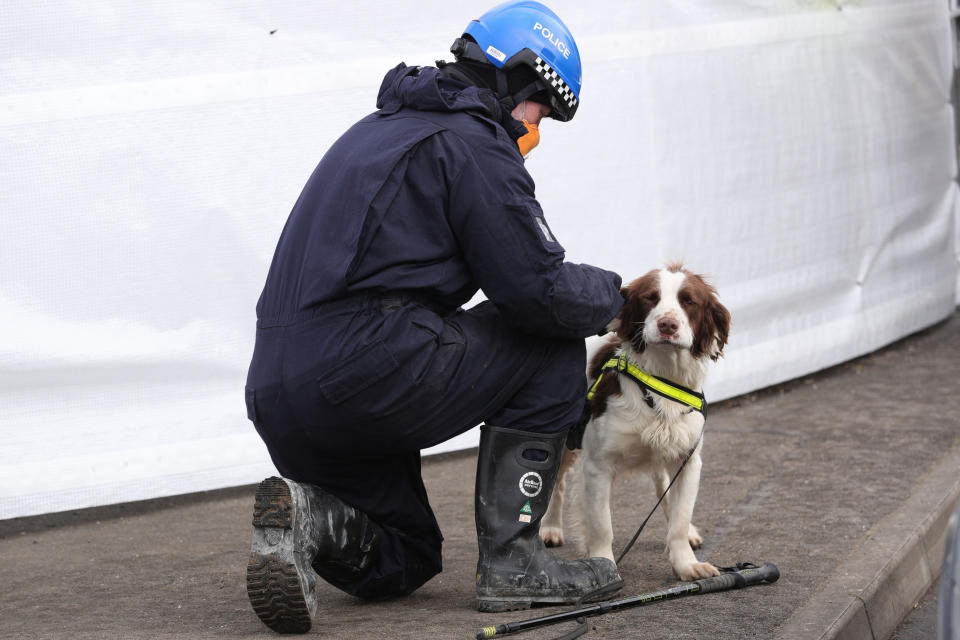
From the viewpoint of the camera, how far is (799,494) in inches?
187

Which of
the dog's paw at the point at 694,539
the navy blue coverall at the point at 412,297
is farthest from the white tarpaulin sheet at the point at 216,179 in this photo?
the dog's paw at the point at 694,539

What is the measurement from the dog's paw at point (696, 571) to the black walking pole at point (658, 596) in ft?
0.27

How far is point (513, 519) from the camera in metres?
3.28

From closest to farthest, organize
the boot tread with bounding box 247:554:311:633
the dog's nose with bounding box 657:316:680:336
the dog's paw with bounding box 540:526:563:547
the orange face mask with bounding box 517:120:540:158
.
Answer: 1. the boot tread with bounding box 247:554:311:633
2. the orange face mask with bounding box 517:120:540:158
3. the dog's nose with bounding box 657:316:680:336
4. the dog's paw with bounding box 540:526:563:547

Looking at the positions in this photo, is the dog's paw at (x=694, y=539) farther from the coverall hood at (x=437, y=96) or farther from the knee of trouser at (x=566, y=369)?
the coverall hood at (x=437, y=96)

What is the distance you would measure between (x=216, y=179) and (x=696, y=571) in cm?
263

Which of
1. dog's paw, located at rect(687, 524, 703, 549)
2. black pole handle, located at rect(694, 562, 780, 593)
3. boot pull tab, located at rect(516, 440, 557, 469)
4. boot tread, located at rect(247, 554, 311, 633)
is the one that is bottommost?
dog's paw, located at rect(687, 524, 703, 549)

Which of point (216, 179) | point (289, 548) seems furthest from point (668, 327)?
point (216, 179)

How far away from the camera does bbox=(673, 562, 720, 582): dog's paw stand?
12.0ft

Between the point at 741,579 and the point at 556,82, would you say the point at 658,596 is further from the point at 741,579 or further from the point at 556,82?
the point at 556,82

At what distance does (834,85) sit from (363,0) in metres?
3.24

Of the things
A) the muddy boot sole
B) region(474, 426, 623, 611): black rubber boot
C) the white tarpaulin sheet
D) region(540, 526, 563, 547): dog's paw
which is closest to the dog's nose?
region(474, 426, 623, 611): black rubber boot

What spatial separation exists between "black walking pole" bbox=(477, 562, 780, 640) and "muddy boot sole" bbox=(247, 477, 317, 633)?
47cm

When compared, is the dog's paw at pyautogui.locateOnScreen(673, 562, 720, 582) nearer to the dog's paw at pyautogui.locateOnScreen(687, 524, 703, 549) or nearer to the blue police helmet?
the dog's paw at pyautogui.locateOnScreen(687, 524, 703, 549)
